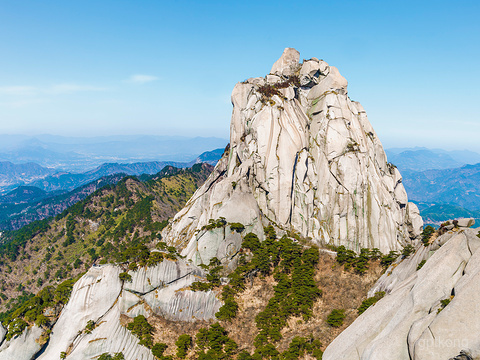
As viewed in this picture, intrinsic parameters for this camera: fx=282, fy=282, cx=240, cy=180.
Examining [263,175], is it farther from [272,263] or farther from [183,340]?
[183,340]

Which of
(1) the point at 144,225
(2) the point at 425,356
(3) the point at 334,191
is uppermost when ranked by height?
(3) the point at 334,191

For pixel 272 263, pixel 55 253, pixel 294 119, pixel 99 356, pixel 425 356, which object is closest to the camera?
pixel 425 356

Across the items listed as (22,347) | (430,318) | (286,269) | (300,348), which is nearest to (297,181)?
(286,269)

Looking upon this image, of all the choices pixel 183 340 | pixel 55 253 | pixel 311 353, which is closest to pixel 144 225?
pixel 55 253

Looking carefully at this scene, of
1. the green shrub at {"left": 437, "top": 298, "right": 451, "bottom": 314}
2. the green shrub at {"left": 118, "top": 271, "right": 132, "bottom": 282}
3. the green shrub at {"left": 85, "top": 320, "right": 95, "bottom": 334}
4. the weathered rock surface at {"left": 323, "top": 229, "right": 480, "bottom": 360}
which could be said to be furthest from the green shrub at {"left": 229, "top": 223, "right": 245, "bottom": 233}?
the green shrub at {"left": 437, "top": 298, "right": 451, "bottom": 314}

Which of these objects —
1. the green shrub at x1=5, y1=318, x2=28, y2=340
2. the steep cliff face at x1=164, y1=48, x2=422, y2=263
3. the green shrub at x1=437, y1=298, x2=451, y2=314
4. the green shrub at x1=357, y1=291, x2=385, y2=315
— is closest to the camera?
the green shrub at x1=437, y1=298, x2=451, y2=314

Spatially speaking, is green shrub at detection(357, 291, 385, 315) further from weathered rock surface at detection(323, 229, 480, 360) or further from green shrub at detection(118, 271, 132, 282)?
green shrub at detection(118, 271, 132, 282)

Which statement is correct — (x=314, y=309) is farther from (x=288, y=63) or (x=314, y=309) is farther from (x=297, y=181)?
(x=288, y=63)
